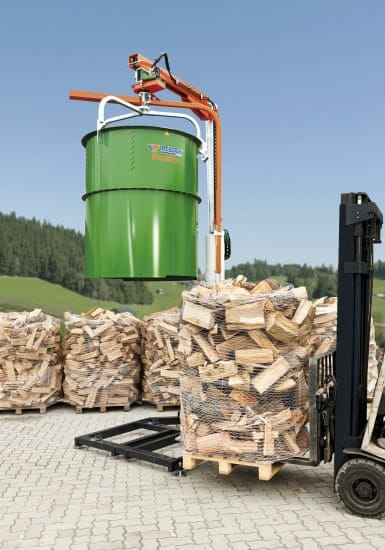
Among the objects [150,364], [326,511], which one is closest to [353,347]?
[326,511]

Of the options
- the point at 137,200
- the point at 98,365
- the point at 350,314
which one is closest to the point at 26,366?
the point at 98,365

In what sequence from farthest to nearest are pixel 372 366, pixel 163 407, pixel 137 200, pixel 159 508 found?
pixel 163 407
pixel 372 366
pixel 137 200
pixel 159 508

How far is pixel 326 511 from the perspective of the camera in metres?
5.32

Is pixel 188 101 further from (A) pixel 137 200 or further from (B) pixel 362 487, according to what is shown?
(B) pixel 362 487

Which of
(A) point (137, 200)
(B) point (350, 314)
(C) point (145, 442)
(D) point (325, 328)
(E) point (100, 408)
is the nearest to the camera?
(B) point (350, 314)

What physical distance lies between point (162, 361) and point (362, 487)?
5611mm

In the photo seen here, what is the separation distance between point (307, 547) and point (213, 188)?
21.0ft

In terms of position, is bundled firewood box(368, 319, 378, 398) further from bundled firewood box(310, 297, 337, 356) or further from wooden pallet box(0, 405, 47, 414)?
wooden pallet box(0, 405, 47, 414)

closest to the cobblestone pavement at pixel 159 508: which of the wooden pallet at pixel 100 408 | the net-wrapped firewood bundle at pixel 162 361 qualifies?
the wooden pallet at pixel 100 408

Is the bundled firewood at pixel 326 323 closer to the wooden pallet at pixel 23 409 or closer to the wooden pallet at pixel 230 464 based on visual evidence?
the wooden pallet at pixel 230 464

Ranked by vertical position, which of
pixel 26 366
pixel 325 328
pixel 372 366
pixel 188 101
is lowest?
pixel 26 366

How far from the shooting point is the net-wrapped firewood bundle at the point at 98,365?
10156 mm

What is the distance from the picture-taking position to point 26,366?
33.5 ft

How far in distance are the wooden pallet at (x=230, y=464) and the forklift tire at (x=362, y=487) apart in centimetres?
66
